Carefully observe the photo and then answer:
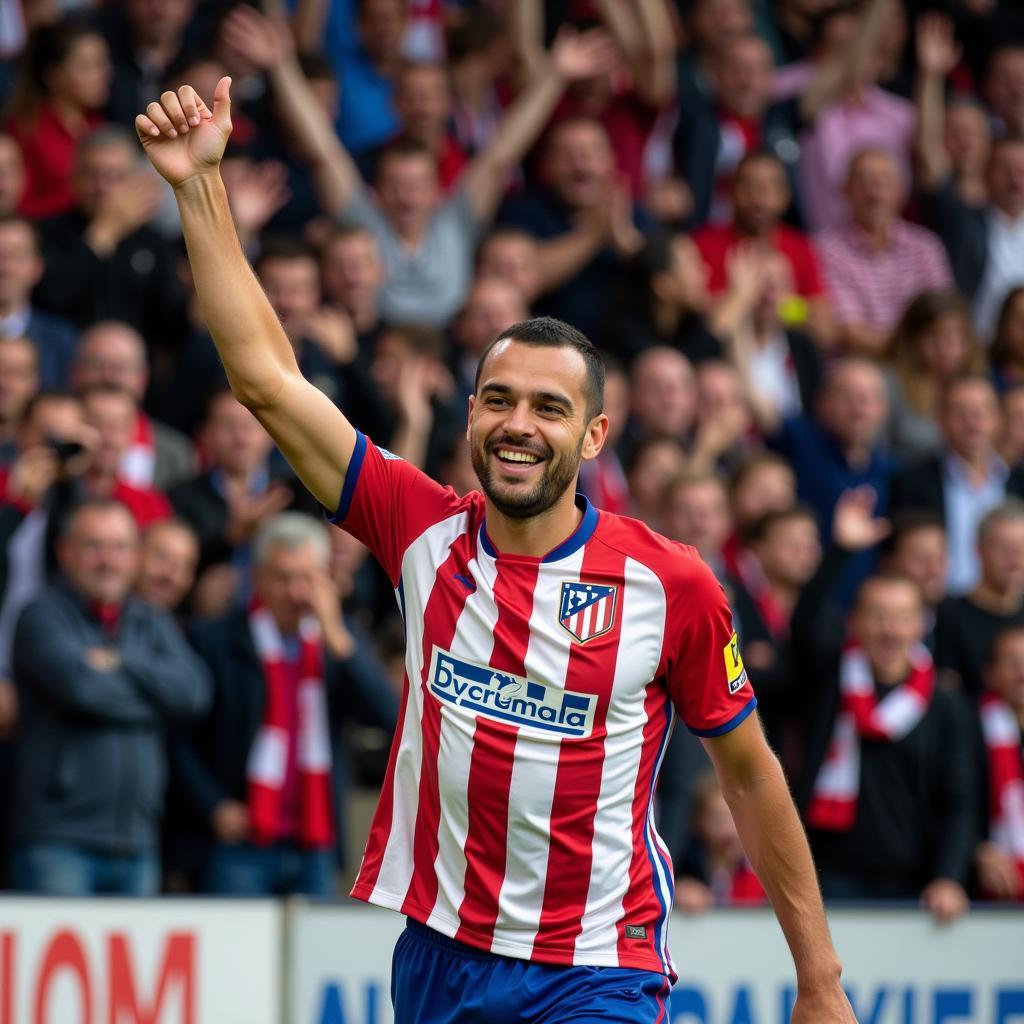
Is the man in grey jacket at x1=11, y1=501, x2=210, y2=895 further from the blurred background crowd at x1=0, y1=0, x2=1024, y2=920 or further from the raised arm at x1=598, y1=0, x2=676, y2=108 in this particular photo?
the raised arm at x1=598, y1=0, x2=676, y2=108

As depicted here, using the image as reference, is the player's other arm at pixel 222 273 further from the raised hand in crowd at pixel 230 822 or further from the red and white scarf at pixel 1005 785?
the red and white scarf at pixel 1005 785

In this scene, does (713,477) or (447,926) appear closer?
(447,926)

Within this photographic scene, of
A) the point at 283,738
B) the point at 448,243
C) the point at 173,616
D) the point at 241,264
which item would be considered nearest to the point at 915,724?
the point at 283,738

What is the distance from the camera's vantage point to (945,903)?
311 inches

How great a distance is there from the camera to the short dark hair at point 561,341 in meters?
4.61

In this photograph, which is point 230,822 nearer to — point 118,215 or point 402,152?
point 118,215

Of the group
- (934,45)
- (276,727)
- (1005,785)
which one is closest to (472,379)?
(276,727)

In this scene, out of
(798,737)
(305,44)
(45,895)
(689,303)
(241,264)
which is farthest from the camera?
(305,44)

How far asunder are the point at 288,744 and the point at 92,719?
866mm

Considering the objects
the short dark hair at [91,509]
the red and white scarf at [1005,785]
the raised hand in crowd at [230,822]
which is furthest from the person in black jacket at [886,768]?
the short dark hair at [91,509]

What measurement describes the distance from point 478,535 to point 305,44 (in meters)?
7.71

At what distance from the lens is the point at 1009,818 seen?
8.66m

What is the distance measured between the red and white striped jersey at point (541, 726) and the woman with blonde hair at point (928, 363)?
262 inches

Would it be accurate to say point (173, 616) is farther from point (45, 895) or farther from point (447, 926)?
point (447, 926)
